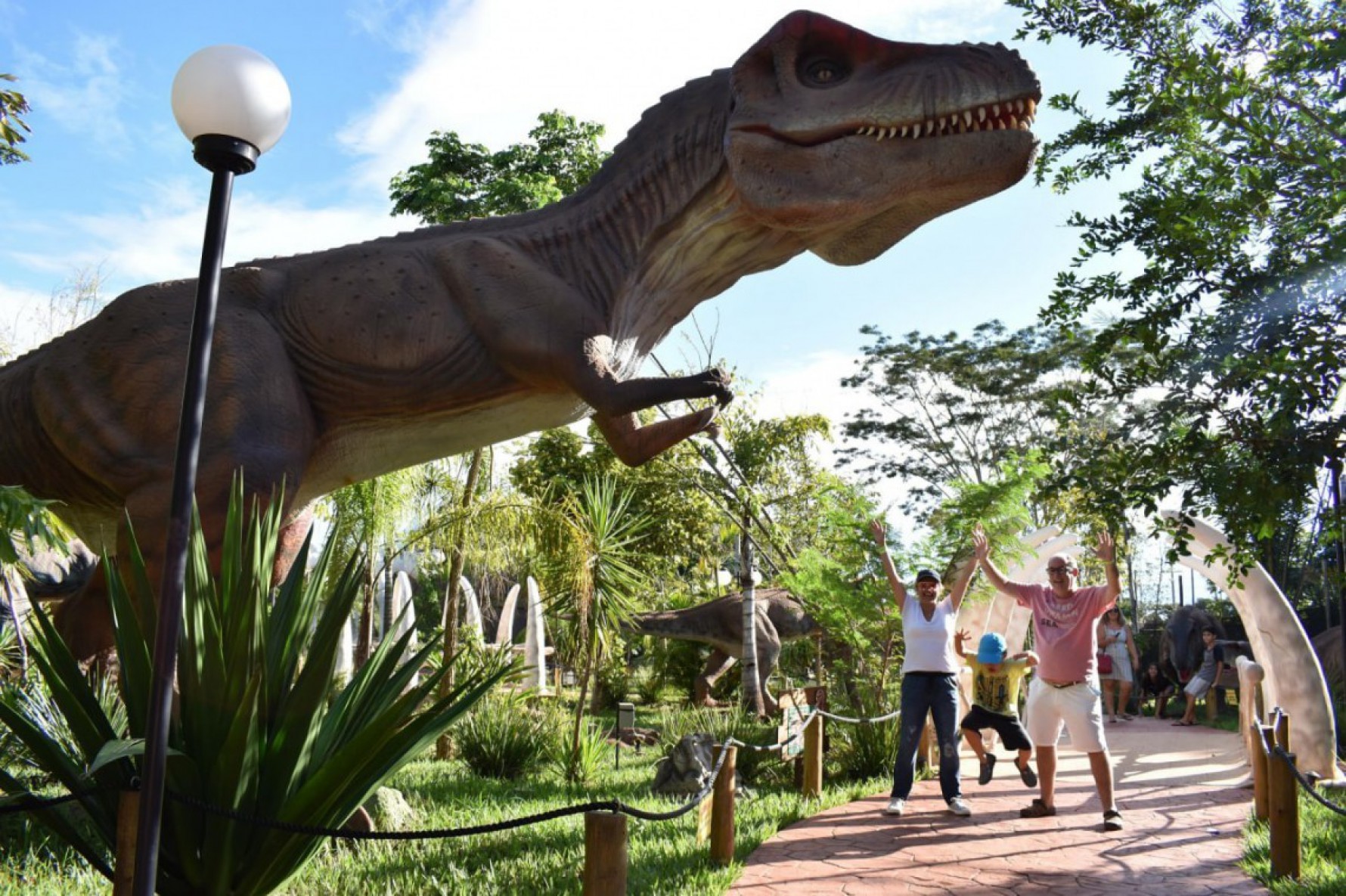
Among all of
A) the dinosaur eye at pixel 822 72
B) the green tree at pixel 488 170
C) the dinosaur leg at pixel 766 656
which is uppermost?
the green tree at pixel 488 170

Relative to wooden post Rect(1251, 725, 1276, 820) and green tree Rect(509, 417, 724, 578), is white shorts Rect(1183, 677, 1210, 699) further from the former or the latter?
wooden post Rect(1251, 725, 1276, 820)

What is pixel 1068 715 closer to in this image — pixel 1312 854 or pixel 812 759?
pixel 1312 854

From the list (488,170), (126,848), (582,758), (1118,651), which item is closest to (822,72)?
(126,848)

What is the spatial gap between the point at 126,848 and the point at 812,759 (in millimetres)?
4716

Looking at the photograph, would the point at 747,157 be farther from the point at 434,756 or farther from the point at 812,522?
the point at 812,522

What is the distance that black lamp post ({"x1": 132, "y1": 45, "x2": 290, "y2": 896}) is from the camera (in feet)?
7.00

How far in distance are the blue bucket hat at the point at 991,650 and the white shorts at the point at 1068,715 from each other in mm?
657

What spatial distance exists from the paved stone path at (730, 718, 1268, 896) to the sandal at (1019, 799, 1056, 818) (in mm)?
45

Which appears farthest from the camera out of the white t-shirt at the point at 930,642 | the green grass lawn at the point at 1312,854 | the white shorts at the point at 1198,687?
the white shorts at the point at 1198,687

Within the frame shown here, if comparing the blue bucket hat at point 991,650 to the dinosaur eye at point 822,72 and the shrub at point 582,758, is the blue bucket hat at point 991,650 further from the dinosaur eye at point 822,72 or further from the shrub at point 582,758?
the dinosaur eye at point 822,72

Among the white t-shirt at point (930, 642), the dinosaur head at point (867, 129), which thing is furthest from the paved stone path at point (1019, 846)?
the dinosaur head at point (867, 129)

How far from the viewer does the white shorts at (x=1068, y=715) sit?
527cm

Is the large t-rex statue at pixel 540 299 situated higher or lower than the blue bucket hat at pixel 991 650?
higher

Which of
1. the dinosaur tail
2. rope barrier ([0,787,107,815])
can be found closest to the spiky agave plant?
rope barrier ([0,787,107,815])
